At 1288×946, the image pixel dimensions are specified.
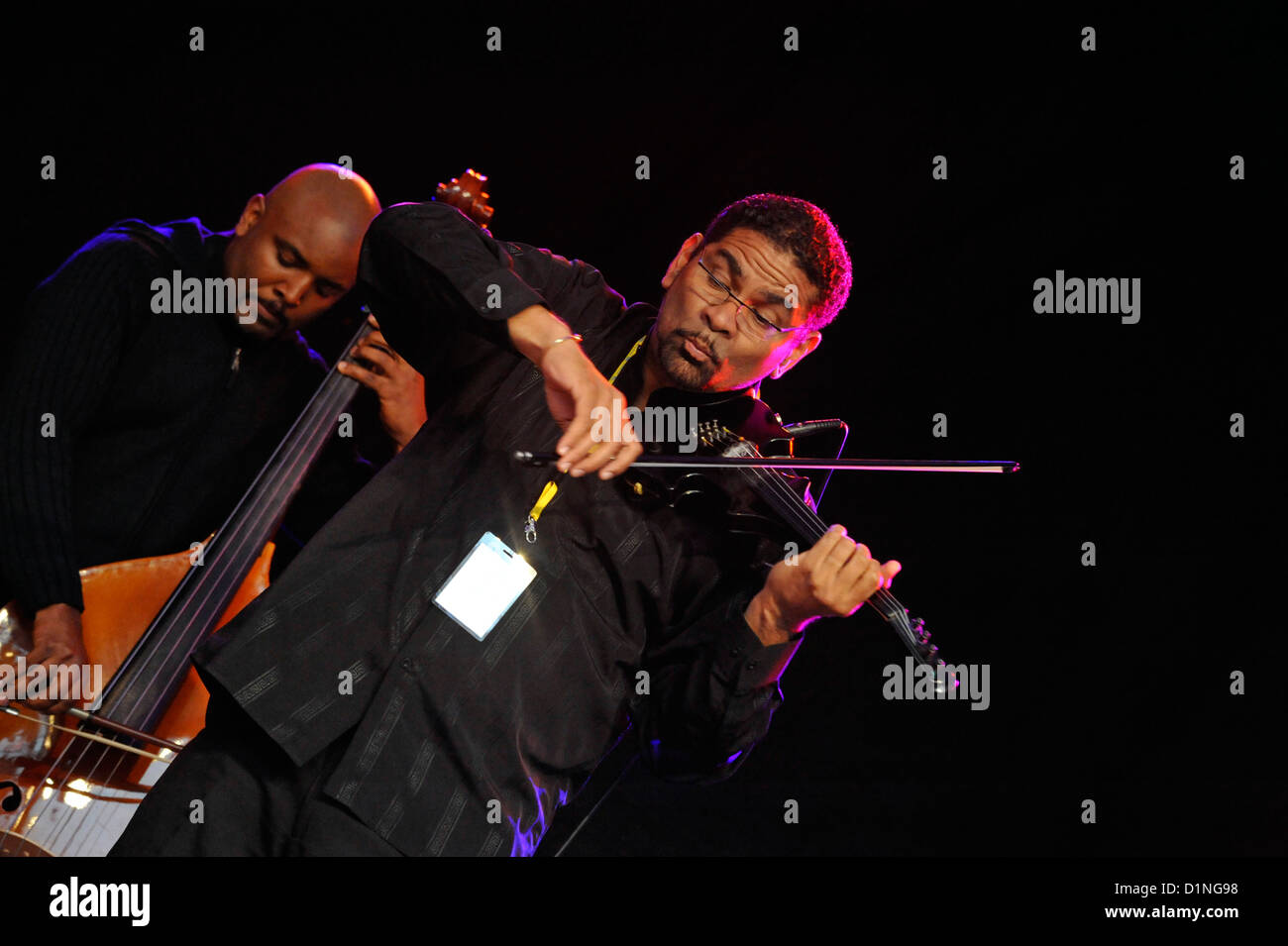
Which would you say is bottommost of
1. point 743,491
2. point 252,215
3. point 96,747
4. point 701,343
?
point 96,747

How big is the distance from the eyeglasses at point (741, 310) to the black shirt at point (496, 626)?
13 cm

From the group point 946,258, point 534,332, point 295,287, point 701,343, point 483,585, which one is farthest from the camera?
point 946,258

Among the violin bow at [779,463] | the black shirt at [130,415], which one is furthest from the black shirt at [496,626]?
the black shirt at [130,415]

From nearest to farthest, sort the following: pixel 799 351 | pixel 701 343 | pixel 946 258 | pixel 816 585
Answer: pixel 816 585, pixel 701 343, pixel 799 351, pixel 946 258

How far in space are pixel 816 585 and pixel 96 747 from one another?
4.49 ft

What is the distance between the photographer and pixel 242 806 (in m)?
1.44

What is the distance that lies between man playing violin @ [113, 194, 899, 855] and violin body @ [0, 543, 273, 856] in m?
0.43

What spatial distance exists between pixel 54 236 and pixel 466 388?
63.7 inches

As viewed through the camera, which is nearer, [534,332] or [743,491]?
[534,332]

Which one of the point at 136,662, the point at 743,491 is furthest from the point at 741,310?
the point at 136,662

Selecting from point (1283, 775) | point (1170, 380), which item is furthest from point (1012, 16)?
point (1283, 775)

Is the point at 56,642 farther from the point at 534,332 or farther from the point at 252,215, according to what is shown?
the point at 534,332

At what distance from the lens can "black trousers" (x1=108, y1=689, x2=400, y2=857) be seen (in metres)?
1.40

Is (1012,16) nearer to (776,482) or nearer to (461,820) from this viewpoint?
(776,482)
